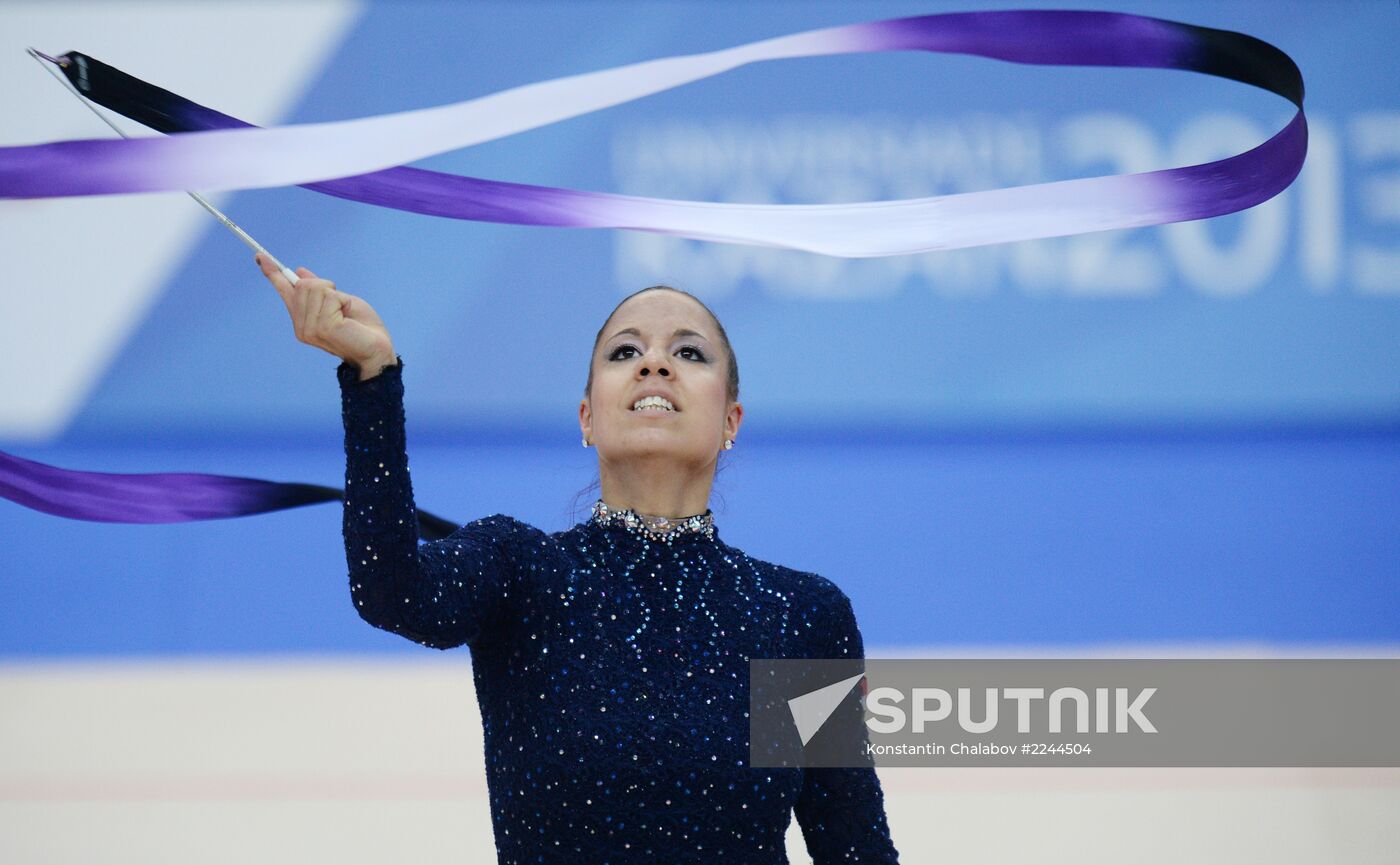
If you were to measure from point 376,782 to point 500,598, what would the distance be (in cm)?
236

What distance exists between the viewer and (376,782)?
144 inches

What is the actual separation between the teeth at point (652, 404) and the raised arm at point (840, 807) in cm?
28

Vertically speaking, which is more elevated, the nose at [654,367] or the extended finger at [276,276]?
the nose at [654,367]

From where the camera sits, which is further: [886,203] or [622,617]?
[886,203]

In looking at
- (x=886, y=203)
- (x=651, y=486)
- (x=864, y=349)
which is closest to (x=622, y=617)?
(x=651, y=486)

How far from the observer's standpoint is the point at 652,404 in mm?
1586

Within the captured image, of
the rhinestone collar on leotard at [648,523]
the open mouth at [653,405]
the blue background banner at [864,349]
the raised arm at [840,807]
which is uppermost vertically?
the blue background banner at [864,349]

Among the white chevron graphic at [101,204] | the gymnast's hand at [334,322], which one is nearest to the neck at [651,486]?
the gymnast's hand at [334,322]

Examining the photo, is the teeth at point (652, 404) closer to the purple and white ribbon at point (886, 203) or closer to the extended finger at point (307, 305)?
the purple and white ribbon at point (886, 203)

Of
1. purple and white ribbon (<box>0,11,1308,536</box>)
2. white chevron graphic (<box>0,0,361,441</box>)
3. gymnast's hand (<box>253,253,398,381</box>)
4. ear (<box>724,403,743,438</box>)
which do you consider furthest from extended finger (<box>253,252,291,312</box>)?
white chevron graphic (<box>0,0,361,441</box>)

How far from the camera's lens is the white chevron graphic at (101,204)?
458 centimetres

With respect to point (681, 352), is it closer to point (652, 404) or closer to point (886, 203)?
point (652, 404)

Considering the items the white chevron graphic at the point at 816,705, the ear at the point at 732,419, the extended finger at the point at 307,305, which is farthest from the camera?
the ear at the point at 732,419

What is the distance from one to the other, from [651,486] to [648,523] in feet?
0.13
